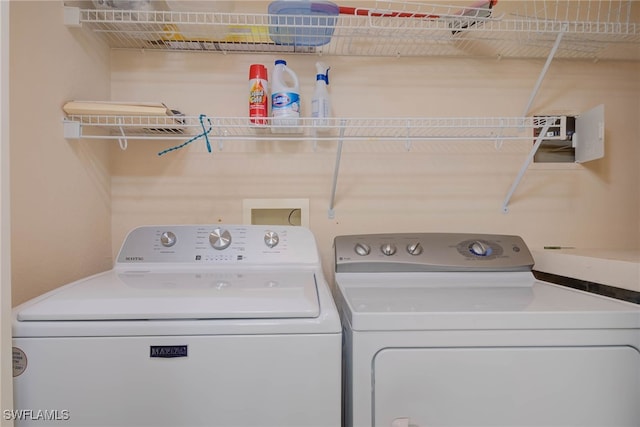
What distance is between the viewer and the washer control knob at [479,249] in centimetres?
142

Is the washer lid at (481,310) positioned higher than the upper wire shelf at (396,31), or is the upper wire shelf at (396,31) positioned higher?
the upper wire shelf at (396,31)

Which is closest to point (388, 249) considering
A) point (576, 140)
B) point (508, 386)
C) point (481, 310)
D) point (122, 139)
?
point (481, 310)

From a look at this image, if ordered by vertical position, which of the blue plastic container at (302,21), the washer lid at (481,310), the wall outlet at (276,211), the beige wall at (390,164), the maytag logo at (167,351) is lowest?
the maytag logo at (167,351)

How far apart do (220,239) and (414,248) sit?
0.77 metres

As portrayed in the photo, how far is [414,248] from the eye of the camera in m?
1.42

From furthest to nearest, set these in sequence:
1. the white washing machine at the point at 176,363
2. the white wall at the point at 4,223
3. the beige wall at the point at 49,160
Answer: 1. the beige wall at the point at 49,160
2. the white washing machine at the point at 176,363
3. the white wall at the point at 4,223

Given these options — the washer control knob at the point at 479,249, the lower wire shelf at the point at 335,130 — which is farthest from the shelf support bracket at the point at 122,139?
the washer control knob at the point at 479,249

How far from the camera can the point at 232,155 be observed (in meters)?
1.70

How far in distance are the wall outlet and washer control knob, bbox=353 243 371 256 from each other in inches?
14.2

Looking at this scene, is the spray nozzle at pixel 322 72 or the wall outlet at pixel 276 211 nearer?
the spray nozzle at pixel 322 72

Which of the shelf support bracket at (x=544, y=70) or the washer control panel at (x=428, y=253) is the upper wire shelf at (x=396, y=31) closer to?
the shelf support bracket at (x=544, y=70)

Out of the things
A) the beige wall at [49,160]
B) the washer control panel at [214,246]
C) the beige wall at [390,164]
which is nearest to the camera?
the beige wall at [49,160]

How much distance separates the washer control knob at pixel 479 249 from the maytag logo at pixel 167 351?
113 centimetres

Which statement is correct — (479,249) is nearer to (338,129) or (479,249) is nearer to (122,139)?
(338,129)
